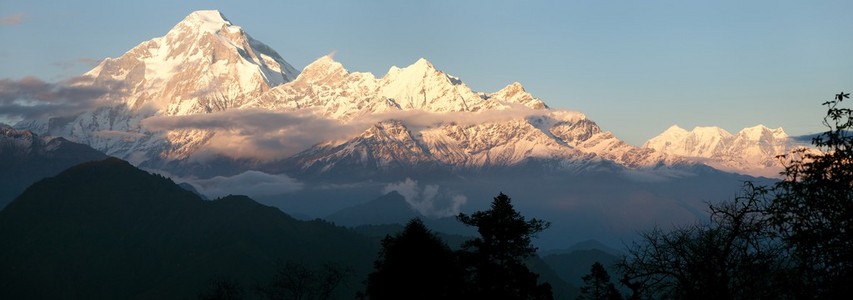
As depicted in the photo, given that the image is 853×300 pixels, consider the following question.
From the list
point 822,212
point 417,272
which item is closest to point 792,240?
point 822,212

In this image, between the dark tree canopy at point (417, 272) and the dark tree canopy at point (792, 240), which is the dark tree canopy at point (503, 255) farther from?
the dark tree canopy at point (792, 240)

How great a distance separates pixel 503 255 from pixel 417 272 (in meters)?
6.13

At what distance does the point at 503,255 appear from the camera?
198 feet

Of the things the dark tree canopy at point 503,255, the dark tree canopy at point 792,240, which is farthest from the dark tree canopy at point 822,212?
the dark tree canopy at point 503,255

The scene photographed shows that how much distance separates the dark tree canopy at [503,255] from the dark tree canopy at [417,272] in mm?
1378

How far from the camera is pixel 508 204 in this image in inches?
2447

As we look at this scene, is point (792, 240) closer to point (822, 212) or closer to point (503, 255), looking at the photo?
point (822, 212)

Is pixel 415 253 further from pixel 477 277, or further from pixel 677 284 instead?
pixel 677 284

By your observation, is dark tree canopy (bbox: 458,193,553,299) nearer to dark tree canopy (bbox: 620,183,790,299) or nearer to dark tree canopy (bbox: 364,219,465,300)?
dark tree canopy (bbox: 364,219,465,300)

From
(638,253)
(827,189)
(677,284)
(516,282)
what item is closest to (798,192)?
(827,189)

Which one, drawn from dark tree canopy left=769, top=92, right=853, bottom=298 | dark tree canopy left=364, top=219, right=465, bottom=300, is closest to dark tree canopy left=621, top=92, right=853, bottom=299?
dark tree canopy left=769, top=92, right=853, bottom=298

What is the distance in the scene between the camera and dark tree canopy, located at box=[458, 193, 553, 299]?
58.6 metres

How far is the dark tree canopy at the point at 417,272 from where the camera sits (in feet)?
190

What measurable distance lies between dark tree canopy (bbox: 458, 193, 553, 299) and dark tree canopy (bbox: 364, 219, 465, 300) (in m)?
1.38
